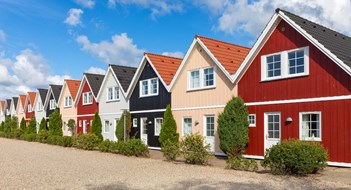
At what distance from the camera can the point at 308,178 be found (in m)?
13.0

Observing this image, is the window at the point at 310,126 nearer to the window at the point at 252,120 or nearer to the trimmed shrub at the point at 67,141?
the window at the point at 252,120

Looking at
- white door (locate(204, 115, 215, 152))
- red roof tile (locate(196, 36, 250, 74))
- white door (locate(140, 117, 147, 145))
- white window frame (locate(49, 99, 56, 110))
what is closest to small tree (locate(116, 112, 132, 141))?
white door (locate(140, 117, 147, 145))

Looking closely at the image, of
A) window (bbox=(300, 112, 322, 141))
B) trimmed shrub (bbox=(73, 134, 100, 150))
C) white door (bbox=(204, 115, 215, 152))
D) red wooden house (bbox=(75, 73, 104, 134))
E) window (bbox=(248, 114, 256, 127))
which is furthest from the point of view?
red wooden house (bbox=(75, 73, 104, 134))

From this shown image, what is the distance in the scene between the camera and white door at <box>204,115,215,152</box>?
71.8 ft

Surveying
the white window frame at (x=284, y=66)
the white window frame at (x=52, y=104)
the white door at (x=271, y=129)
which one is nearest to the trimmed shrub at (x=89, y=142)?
the white door at (x=271, y=129)

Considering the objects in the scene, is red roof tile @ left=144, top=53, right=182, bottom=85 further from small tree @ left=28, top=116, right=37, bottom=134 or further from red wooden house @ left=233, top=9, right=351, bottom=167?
small tree @ left=28, top=116, right=37, bottom=134

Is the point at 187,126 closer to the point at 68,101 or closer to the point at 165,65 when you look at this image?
the point at 165,65

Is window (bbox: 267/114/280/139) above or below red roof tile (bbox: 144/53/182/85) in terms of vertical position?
below

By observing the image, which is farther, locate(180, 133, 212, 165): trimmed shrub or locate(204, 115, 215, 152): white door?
locate(204, 115, 215, 152): white door

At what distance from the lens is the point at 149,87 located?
27625 mm

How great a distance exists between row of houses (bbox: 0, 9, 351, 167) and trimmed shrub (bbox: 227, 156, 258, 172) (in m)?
3.59

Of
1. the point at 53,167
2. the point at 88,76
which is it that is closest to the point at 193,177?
the point at 53,167

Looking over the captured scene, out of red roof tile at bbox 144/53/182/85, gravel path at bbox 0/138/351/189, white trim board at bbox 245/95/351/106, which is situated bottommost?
gravel path at bbox 0/138/351/189

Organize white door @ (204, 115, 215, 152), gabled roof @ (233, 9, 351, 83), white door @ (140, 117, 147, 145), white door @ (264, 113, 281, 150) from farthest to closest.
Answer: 1. white door @ (140, 117, 147, 145)
2. white door @ (204, 115, 215, 152)
3. white door @ (264, 113, 281, 150)
4. gabled roof @ (233, 9, 351, 83)
